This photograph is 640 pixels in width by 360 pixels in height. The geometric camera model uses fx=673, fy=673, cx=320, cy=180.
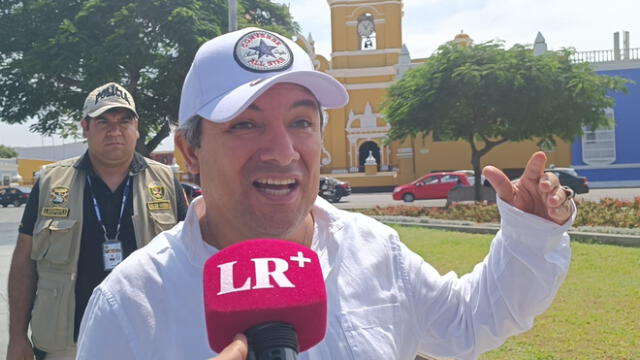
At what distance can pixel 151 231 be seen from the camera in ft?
10.0

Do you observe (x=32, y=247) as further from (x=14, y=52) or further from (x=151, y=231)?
(x=14, y=52)

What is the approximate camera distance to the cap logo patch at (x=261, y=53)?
1.57 m

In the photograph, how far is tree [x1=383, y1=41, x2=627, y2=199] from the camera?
733 inches

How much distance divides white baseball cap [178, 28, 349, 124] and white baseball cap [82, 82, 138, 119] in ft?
5.54

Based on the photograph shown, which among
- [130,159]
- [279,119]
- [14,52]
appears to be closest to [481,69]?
[14,52]

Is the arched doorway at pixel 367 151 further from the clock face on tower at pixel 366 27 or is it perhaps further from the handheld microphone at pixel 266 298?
the handheld microphone at pixel 266 298

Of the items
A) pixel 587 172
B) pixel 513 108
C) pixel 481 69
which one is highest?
pixel 481 69

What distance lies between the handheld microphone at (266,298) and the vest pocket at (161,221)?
5.97ft

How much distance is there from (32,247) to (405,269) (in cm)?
192

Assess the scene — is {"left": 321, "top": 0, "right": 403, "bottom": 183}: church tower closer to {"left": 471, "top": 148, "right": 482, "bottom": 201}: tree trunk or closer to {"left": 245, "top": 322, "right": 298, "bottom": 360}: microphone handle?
{"left": 471, "top": 148, "right": 482, "bottom": 201}: tree trunk

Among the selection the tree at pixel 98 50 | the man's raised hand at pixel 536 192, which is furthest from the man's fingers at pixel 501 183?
the tree at pixel 98 50

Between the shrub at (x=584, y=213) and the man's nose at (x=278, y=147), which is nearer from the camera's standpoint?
the man's nose at (x=278, y=147)

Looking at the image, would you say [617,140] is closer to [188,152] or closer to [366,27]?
[366,27]

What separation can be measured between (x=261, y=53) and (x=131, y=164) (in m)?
1.82
